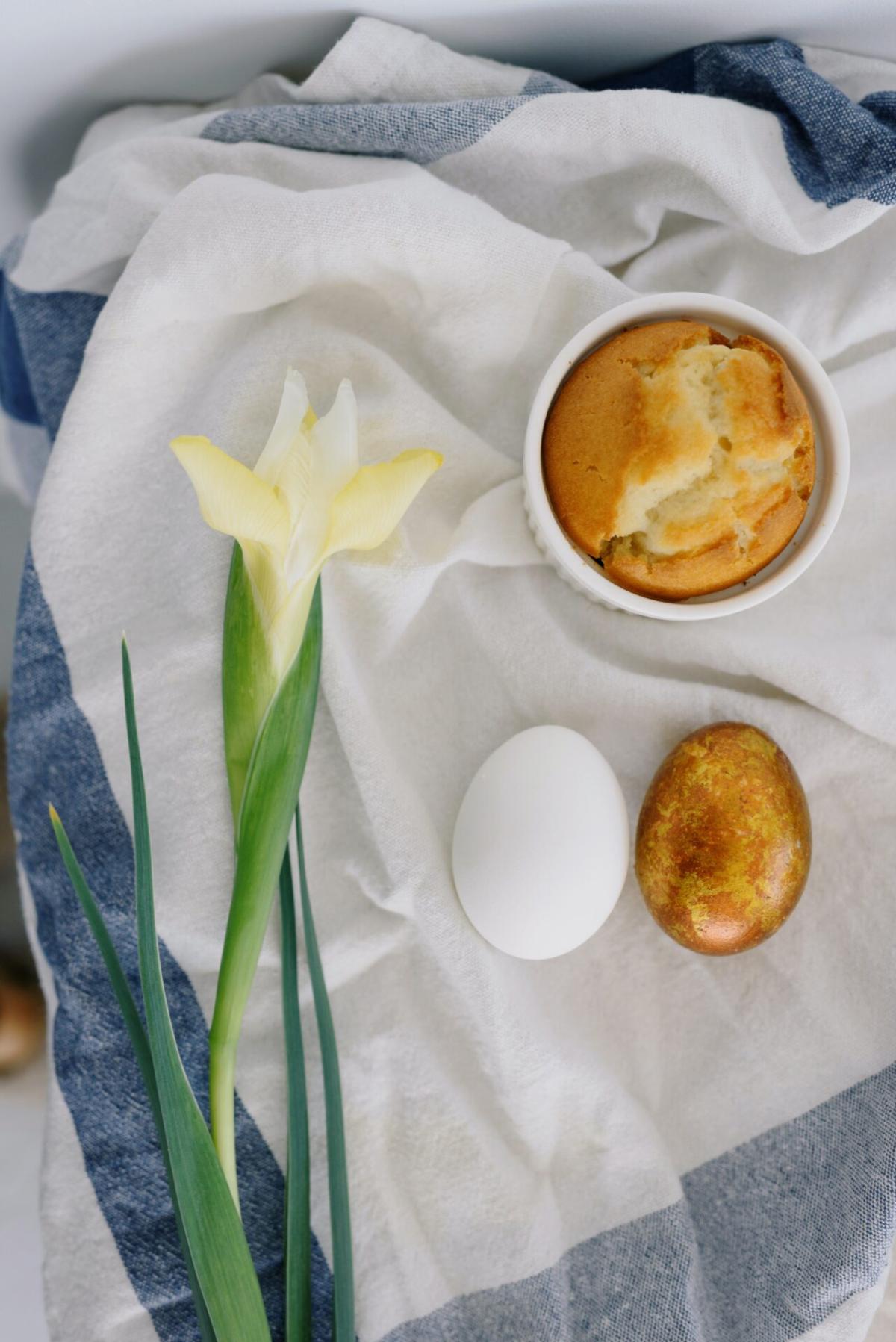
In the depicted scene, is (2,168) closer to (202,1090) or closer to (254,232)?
(254,232)

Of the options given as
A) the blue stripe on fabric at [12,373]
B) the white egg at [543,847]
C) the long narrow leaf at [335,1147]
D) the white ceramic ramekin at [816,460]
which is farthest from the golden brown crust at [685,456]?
the blue stripe on fabric at [12,373]

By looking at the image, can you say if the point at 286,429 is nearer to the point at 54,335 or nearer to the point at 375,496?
the point at 375,496

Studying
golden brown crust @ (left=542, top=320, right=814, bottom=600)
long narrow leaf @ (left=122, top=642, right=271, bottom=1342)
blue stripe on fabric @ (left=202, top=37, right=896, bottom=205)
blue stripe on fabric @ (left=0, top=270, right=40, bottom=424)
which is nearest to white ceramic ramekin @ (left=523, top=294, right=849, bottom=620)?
golden brown crust @ (left=542, top=320, right=814, bottom=600)

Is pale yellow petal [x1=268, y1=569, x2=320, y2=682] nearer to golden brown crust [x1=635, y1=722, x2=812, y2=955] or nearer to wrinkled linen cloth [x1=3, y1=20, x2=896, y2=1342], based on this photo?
wrinkled linen cloth [x1=3, y1=20, x2=896, y2=1342]

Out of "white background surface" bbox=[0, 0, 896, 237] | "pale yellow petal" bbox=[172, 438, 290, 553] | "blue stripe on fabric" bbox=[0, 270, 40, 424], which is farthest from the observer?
"blue stripe on fabric" bbox=[0, 270, 40, 424]

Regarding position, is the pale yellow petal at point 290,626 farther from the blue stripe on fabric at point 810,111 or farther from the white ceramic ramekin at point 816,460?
the blue stripe on fabric at point 810,111
